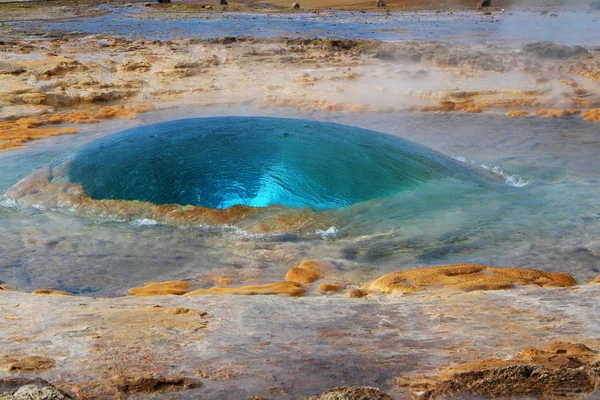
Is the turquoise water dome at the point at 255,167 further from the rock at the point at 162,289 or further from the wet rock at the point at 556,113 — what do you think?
the wet rock at the point at 556,113

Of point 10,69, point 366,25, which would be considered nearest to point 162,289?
point 10,69

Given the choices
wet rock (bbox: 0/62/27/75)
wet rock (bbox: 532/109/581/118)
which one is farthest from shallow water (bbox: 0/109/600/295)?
wet rock (bbox: 0/62/27/75)

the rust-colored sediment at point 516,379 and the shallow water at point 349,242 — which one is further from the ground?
the rust-colored sediment at point 516,379

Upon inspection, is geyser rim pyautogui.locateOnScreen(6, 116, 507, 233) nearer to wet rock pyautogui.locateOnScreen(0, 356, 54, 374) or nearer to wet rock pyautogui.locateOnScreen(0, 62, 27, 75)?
wet rock pyautogui.locateOnScreen(0, 356, 54, 374)

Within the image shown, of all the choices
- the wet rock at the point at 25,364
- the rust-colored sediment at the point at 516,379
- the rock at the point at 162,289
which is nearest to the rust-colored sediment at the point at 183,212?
the rock at the point at 162,289

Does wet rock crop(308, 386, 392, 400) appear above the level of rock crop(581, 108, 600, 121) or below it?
above
